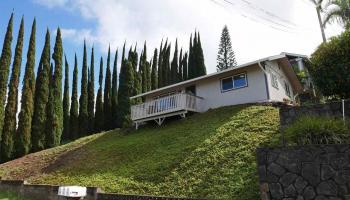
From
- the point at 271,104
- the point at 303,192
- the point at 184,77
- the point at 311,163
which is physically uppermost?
the point at 184,77

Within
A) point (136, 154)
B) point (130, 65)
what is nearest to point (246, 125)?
point (136, 154)

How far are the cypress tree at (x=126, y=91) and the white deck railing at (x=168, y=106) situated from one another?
289 inches

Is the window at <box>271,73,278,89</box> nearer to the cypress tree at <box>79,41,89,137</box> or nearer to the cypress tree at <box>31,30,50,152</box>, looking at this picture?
the cypress tree at <box>31,30,50,152</box>

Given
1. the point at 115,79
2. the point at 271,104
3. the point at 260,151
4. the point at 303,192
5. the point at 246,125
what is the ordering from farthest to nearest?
1. the point at 115,79
2. the point at 271,104
3. the point at 246,125
4. the point at 260,151
5. the point at 303,192

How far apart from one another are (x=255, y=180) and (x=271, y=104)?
9362 mm

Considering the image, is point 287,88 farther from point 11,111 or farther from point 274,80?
point 11,111

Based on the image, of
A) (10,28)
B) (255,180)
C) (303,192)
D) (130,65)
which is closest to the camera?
(303,192)

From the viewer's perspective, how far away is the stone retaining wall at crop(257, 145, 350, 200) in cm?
655

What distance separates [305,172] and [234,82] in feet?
44.3

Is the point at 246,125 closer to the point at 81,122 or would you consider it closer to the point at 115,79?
the point at 81,122

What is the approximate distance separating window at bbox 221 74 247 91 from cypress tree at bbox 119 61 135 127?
11.7 metres

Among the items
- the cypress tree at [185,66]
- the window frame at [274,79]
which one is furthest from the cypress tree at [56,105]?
the cypress tree at [185,66]

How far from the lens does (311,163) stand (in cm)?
689

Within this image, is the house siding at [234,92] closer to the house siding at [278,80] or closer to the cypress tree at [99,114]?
the house siding at [278,80]
